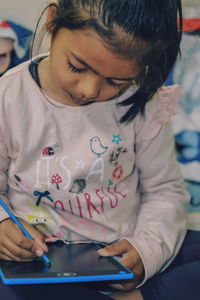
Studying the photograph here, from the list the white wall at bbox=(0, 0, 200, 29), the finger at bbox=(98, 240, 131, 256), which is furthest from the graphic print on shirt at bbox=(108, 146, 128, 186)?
the white wall at bbox=(0, 0, 200, 29)

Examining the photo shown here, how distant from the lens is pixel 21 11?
1038 millimetres

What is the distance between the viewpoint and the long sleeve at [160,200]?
854mm

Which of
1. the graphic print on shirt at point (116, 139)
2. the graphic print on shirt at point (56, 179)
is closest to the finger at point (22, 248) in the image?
the graphic print on shirt at point (56, 179)

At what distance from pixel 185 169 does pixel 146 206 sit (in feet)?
0.69

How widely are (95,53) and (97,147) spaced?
0.64 feet

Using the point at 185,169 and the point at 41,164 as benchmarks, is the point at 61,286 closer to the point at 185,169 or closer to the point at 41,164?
the point at 41,164

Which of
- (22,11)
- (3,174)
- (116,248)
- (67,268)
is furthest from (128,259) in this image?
(22,11)

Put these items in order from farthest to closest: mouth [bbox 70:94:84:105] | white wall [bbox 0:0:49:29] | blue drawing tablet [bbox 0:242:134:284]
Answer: white wall [bbox 0:0:49:29] < mouth [bbox 70:94:84:105] < blue drawing tablet [bbox 0:242:134:284]

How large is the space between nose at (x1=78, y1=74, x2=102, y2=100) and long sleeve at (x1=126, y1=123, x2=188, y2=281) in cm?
20

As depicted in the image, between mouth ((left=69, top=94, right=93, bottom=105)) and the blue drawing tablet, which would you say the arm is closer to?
the blue drawing tablet

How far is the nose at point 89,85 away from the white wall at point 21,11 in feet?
1.21

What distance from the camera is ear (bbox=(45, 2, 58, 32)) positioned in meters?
0.73

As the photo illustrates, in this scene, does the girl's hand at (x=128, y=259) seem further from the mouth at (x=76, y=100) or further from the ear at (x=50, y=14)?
the ear at (x=50, y=14)

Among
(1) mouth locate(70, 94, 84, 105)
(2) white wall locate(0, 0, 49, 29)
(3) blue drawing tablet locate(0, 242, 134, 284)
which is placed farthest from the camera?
(2) white wall locate(0, 0, 49, 29)
